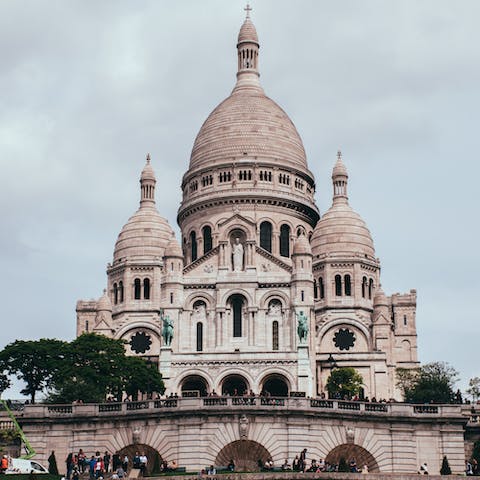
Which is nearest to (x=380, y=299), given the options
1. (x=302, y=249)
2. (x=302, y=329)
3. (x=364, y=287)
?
(x=364, y=287)

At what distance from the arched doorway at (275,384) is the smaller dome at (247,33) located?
4486 centimetres

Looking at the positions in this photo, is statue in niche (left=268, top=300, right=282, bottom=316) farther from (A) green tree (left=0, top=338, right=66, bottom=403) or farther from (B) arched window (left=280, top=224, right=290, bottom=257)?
(A) green tree (left=0, top=338, right=66, bottom=403)

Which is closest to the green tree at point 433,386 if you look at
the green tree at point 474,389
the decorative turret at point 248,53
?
the green tree at point 474,389

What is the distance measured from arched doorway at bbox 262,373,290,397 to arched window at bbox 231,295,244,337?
6.73 m

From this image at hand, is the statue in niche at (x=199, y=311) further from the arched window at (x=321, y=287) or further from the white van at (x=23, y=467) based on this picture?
the white van at (x=23, y=467)

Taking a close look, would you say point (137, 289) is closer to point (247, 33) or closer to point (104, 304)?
point (104, 304)

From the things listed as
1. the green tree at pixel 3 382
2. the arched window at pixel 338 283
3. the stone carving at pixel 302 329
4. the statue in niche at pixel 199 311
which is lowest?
the green tree at pixel 3 382

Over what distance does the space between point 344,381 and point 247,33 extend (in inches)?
1899

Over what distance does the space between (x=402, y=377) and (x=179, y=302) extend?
59.7 ft

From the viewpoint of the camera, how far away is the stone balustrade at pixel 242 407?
200 ft

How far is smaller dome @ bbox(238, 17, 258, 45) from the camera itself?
137 meters

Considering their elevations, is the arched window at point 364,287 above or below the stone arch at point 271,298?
above

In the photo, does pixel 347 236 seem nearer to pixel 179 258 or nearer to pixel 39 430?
pixel 179 258

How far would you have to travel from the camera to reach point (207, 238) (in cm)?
12319
